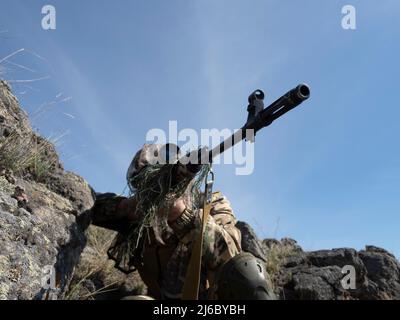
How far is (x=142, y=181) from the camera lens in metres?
3.90

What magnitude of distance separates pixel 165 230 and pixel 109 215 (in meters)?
0.57

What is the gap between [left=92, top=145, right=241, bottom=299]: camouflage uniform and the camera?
12.5ft

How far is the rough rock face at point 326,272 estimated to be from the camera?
644cm

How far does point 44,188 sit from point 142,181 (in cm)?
88

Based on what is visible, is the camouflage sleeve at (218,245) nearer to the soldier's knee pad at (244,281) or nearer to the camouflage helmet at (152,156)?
the soldier's knee pad at (244,281)

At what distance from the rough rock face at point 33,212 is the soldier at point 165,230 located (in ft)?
1.38

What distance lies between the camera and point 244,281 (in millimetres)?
3139

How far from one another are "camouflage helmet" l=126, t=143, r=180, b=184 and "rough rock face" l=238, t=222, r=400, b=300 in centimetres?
Answer: 326

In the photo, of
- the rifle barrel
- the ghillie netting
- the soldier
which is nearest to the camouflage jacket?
the soldier

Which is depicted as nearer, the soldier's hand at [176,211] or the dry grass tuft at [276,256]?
the soldier's hand at [176,211]

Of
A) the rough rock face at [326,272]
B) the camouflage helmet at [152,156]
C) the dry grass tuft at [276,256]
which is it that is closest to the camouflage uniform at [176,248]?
the camouflage helmet at [152,156]

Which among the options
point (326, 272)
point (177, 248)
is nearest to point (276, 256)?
point (326, 272)

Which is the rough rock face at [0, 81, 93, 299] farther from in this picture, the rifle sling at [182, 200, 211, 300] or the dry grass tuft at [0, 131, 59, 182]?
the rifle sling at [182, 200, 211, 300]
